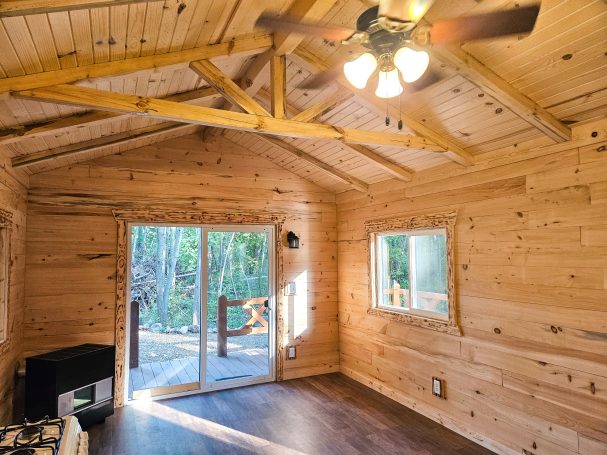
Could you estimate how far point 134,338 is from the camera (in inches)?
217

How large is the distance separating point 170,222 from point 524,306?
3.72 metres

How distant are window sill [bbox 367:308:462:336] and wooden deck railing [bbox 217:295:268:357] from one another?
54.6 inches

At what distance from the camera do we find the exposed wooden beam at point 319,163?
4777mm

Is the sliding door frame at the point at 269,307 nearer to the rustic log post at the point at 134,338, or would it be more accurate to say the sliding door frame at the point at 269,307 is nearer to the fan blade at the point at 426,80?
the rustic log post at the point at 134,338

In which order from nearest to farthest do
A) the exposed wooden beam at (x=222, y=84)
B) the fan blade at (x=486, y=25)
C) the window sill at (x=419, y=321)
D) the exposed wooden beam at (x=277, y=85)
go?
1. the fan blade at (x=486, y=25)
2. the exposed wooden beam at (x=222, y=84)
3. the exposed wooden beam at (x=277, y=85)
4. the window sill at (x=419, y=321)

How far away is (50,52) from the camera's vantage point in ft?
6.73

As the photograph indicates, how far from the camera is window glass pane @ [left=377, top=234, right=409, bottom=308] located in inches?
180

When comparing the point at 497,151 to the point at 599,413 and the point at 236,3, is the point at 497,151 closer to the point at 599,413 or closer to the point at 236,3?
the point at 599,413

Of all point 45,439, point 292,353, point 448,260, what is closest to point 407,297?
point 448,260

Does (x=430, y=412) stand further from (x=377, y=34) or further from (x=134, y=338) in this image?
(x=134, y=338)

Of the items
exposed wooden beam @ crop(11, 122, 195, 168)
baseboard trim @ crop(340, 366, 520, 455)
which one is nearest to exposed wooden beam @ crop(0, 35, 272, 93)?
exposed wooden beam @ crop(11, 122, 195, 168)

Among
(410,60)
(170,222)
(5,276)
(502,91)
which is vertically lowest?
(5,276)

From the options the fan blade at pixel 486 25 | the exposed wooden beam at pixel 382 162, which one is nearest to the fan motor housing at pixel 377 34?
the fan blade at pixel 486 25

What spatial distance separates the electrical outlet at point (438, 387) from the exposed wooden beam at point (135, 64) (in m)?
3.37
